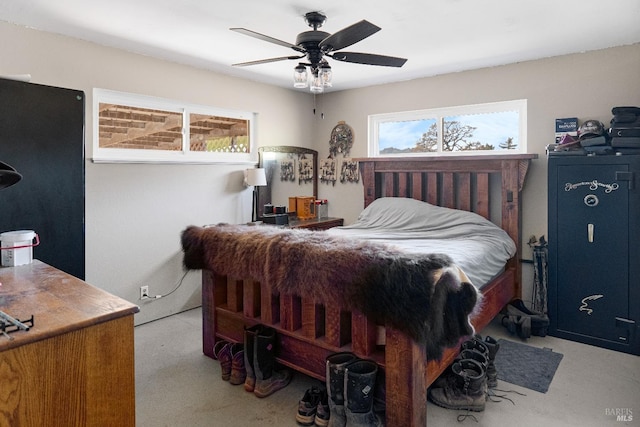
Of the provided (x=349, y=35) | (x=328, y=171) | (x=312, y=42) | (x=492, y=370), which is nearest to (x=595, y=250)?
(x=492, y=370)

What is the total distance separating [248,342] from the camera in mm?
2479

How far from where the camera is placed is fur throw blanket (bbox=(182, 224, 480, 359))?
1.84 m

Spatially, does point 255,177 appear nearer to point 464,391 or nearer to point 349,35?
point 349,35

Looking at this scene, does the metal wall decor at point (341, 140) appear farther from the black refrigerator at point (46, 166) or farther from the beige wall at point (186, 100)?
the black refrigerator at point (46, 166)

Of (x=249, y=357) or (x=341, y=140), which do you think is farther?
(x=341, y=140)

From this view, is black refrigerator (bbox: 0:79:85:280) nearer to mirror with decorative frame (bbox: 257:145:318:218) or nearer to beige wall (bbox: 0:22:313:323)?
beige wall (bbox: 0:22:313:323)

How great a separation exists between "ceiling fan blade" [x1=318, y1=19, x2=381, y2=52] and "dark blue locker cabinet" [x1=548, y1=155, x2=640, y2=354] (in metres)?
2.08

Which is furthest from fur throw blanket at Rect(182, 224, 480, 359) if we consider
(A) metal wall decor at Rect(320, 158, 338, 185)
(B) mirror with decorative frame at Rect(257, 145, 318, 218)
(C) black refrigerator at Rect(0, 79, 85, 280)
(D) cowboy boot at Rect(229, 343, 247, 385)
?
(A) metal wall decor at Rect(320, 158, 338, 185)

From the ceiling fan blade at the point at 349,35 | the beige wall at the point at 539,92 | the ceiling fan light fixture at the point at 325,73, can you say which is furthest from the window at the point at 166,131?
the ceiling fan blade at the point at 349,35

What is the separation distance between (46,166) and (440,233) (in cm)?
293

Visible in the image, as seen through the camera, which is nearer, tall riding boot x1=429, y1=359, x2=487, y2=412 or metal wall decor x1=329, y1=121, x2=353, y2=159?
tall riding boot x1=429, y1=359, x2=487, y2=412

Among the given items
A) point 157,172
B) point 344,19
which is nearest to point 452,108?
point 344,19

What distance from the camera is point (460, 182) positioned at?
13.0 ft

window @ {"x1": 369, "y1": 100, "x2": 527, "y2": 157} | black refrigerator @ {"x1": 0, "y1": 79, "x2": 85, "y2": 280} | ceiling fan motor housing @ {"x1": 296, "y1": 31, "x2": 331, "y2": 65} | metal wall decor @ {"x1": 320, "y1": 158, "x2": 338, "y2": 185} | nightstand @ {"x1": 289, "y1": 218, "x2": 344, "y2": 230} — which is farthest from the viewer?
metal wall decor @ {"x1": 320, "y1": 158, "x2": 338, "y2": 185}
